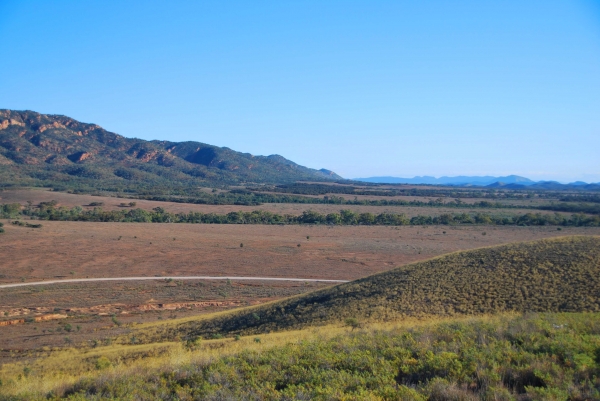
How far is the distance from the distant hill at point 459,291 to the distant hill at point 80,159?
115 m

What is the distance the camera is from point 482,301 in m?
14.8

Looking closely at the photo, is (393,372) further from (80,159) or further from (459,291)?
(80,159)

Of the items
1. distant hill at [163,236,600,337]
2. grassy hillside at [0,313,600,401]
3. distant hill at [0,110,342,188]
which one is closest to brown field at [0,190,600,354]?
distant hill at [163,236,600,337]

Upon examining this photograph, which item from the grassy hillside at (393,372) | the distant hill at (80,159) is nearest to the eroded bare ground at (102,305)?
the grassy hillside at (393,372)

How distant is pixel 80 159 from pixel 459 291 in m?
163

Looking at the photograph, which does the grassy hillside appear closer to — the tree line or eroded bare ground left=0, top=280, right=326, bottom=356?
eroded bare ground left=0, top=280, right=326, bottom=356

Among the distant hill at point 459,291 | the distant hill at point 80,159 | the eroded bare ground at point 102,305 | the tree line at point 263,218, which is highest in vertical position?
the distant hill at point 80,159

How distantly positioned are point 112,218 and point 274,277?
44.4 metres

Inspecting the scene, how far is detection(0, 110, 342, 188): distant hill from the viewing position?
128 meters

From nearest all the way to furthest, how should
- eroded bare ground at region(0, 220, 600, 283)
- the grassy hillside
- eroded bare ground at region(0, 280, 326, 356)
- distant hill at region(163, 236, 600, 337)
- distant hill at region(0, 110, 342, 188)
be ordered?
1. the grassy hillside
2. distant hill at region(163, 236, 600, 337)
3. eroded bare ground at region(0, 280, 326, 356)
4. eroded bare ground at region(0, 220, 600, 283)
5. distant hill at region(0, 110, 342, 188)

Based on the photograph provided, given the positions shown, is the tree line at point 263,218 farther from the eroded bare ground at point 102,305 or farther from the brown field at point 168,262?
the eroded bare ground at point 102,305

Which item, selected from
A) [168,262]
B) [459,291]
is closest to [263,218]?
[168,262]

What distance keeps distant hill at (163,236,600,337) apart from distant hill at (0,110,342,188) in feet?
377

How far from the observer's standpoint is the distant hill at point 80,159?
128000 mm
